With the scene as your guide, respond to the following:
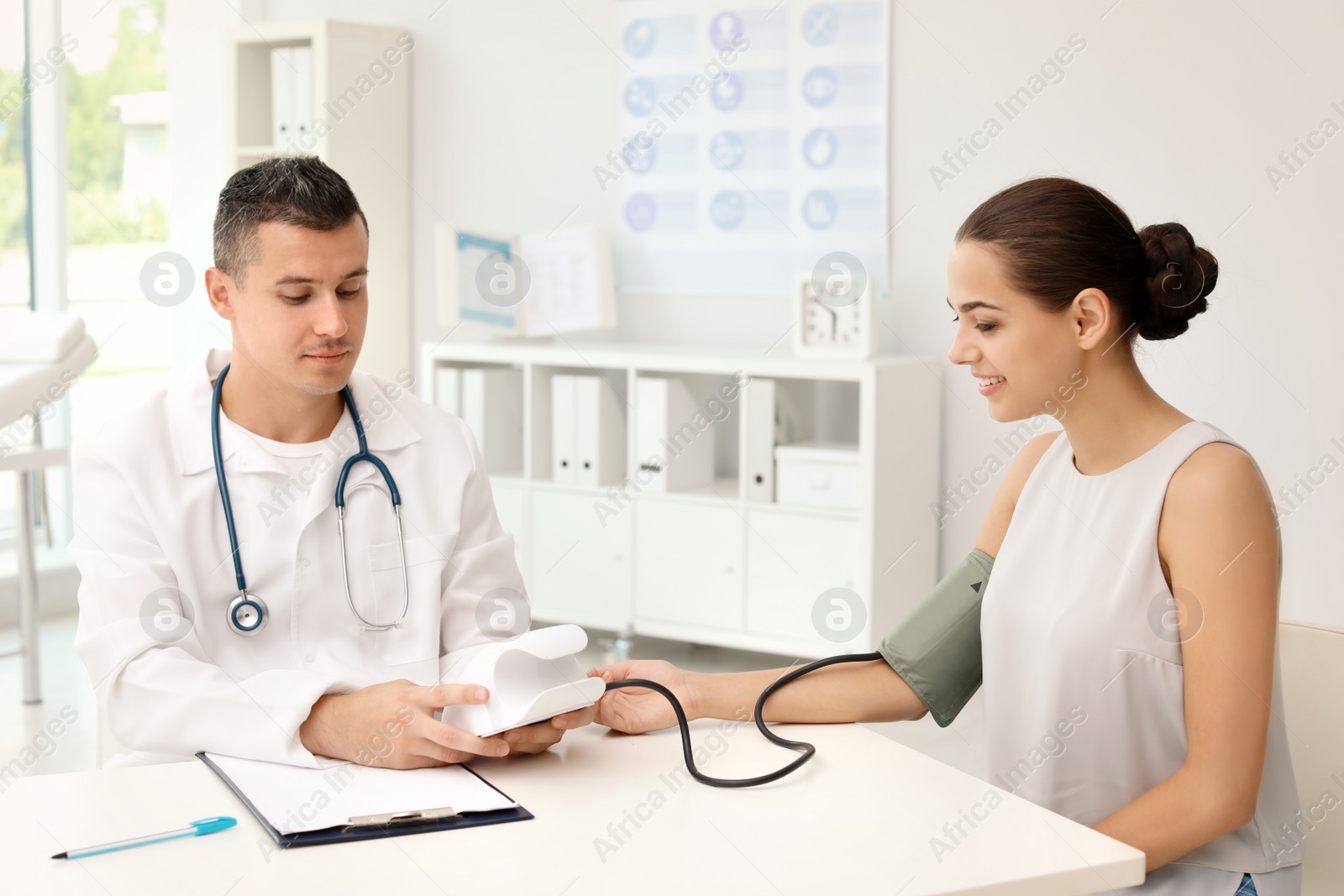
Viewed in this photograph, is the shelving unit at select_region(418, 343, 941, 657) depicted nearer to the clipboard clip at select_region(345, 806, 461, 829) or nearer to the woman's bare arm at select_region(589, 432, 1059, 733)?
the woman's bare arm at select_region(589, 432, 1059, 733)

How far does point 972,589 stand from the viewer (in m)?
1.51

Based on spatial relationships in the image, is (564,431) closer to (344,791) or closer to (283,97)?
(283,97)

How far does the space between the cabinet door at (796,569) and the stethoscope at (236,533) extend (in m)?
2.01

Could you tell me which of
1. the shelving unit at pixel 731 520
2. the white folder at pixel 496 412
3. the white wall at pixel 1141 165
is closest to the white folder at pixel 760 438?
the shelving unit at pixel 731 520

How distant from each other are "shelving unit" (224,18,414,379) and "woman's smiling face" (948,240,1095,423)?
132 inches

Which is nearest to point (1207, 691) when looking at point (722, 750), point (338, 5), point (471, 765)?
point (722, 750)

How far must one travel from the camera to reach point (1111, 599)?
135cm

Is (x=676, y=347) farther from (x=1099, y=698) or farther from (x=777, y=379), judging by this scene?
(x=1099, y=698)

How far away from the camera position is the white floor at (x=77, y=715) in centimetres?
305

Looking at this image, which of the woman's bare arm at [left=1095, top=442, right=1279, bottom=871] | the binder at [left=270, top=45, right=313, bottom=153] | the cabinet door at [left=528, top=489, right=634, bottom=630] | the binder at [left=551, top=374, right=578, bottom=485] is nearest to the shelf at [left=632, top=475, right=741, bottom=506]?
the cabinet door at [left=528, top=489, right=634, bottom=630]

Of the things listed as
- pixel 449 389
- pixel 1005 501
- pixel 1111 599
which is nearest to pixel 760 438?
pixel 449 389

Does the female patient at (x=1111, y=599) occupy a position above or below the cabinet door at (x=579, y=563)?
above

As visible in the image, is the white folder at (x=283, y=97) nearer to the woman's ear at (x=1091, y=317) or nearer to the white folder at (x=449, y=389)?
the white folder at (x=449, y=389)

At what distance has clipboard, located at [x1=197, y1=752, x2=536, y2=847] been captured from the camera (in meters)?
1.03
